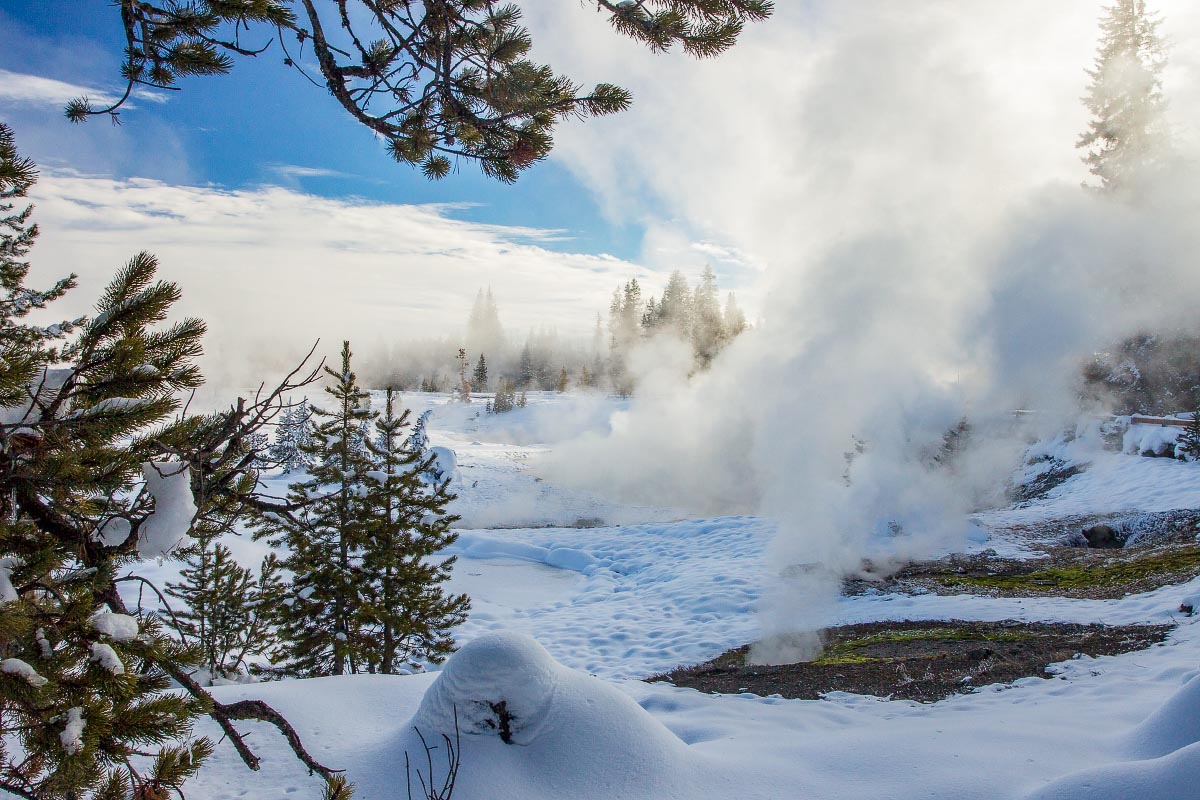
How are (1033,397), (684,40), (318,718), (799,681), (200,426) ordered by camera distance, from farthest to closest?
(1033,397), (799,681), (318,718), (684,40), (200,426)

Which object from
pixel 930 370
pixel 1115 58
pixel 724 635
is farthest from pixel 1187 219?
pixel 724 635

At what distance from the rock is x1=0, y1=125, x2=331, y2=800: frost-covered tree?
665 inches

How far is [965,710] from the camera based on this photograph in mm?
5891

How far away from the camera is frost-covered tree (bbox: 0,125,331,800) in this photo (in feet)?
6.34

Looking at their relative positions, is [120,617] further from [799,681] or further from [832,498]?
[832,498]

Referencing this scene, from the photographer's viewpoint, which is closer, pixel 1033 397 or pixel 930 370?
pixel 930 370

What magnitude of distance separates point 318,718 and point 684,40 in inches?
217

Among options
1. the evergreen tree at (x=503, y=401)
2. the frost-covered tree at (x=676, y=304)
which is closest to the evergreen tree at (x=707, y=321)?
the frost-covered tree at (x=676, y=304)

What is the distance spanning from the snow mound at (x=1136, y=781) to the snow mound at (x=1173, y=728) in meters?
0.91

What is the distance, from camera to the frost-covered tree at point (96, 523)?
6.34ft

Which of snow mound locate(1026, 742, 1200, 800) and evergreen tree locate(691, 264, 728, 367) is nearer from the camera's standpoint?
snow mound locate(1026, 742, 1200, 800)

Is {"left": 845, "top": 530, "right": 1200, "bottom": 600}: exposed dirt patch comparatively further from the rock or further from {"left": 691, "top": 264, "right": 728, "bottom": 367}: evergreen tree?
{"left": 691, "top": 264, "right": 728, "bottom": 367}: evergreen tree

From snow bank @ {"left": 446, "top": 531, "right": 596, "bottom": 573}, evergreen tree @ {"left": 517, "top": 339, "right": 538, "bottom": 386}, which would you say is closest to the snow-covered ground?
snow bank @ {"left": 446, "top": 531, "right": 596, "bottom": 573}

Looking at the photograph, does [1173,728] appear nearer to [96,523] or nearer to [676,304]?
[96,523]
